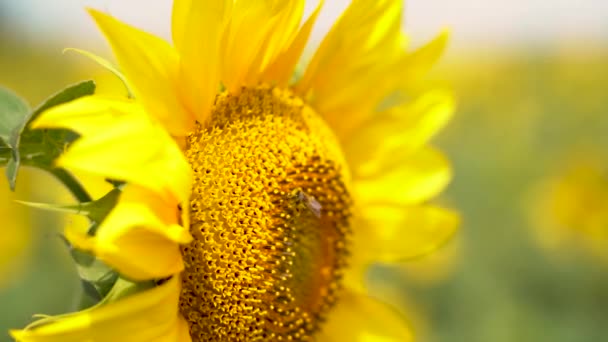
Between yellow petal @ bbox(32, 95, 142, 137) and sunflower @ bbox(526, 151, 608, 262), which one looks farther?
sunflower @ bbox(526, 151, 608, 262)

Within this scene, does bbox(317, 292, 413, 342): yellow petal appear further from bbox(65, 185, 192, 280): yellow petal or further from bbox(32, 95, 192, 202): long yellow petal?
bbox(32, 95, 192, 202): long yellow petal

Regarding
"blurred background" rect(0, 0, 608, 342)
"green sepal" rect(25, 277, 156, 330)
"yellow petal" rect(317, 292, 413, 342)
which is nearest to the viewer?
"green sepal" rect(25, 277, 156, 330)

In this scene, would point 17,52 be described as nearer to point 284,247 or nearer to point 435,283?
point 435,283

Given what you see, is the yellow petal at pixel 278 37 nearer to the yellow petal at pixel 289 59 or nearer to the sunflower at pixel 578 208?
the yellow petal at pixel 289 59

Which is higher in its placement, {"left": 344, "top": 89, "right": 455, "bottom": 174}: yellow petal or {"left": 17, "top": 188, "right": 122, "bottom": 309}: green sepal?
{"left": 344, "top": 89, "right": 455, "bottom": 174}: yellow petal

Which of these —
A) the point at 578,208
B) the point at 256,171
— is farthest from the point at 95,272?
the point at 578,208

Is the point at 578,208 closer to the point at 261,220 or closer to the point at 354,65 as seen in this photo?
the point at 354,65

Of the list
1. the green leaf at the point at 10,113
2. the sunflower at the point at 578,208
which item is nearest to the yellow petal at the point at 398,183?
the green leaf at the point at 10,113

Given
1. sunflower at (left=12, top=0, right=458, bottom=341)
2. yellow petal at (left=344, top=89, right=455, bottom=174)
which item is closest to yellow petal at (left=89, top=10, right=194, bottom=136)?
sunflower at (left=12, top=0, right=458, bottom=341)
